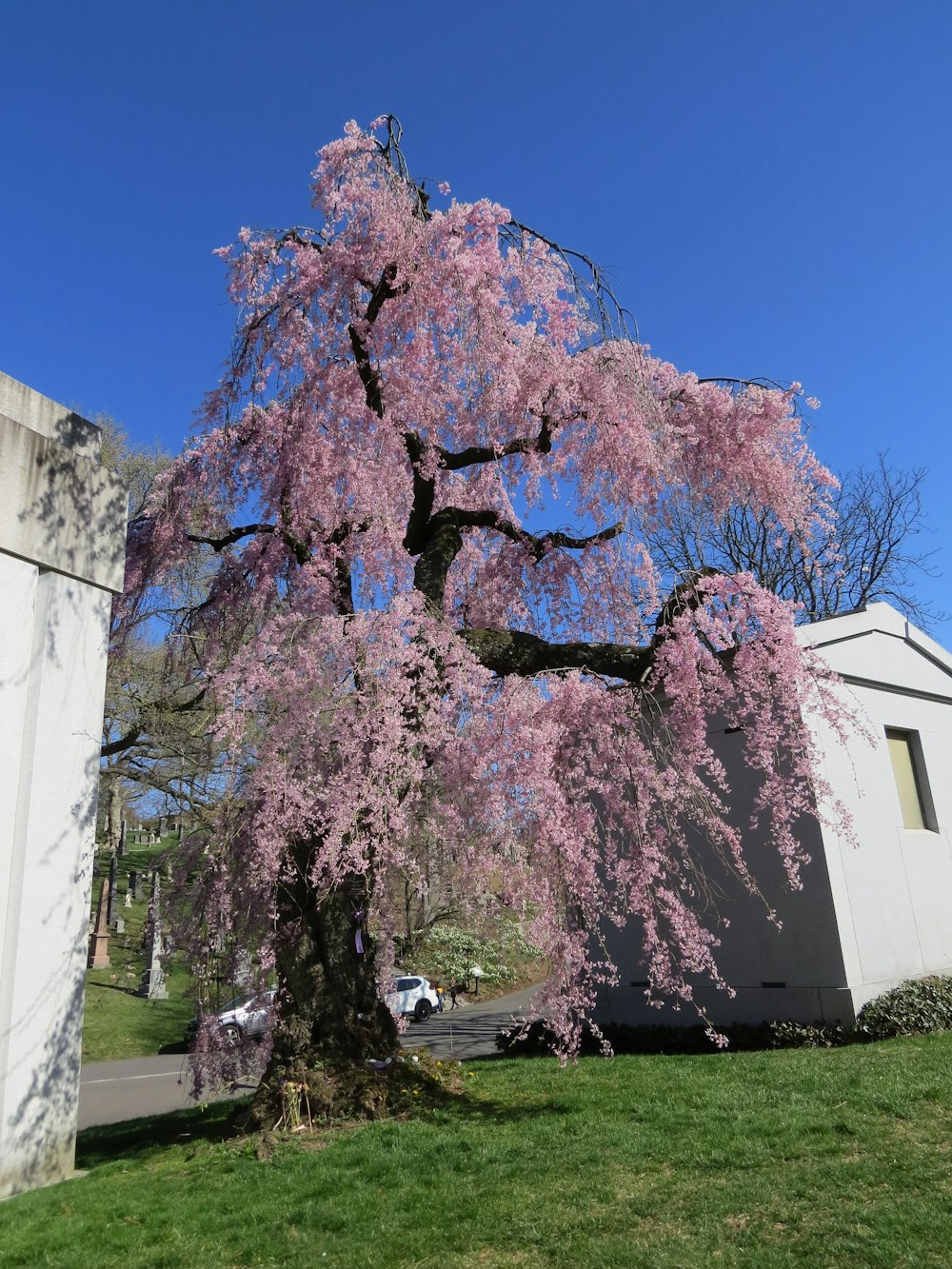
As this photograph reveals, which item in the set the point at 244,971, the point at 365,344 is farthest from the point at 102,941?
the point at 365,344

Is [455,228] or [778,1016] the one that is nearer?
[455,228]

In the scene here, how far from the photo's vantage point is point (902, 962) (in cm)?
1145

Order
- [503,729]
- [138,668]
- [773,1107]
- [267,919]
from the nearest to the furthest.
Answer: [773,1107]
[503,729]
[267,919]
[138,668]

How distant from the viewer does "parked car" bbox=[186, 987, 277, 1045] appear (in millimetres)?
7930

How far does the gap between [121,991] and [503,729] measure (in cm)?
2216

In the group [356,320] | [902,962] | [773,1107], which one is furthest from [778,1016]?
[356,320]

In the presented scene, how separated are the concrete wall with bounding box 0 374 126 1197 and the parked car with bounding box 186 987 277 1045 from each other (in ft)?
4.49

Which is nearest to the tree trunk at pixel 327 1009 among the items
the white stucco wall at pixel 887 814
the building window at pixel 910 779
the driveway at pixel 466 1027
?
the driveway at pixel 466 1027

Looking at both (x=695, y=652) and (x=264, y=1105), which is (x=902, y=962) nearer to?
(x=695, y=652)

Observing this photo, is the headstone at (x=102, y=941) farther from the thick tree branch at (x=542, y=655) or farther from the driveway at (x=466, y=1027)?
the thick tree branch at (x=542, y=655)

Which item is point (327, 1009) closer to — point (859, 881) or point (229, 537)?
point (229, 537)

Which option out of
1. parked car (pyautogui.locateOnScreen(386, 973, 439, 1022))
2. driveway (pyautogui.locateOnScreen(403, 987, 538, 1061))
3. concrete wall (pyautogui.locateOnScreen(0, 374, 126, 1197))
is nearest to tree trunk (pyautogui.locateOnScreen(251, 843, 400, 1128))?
concrete wall (pyautogui.locateOnScreen(0, 374, 126, 1197))

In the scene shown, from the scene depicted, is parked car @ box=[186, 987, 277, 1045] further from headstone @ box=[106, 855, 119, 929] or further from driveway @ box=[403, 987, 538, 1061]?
Answer: headstone @ box=[106, 855, 119, 929]

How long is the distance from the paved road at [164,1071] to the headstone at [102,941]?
6.35m
